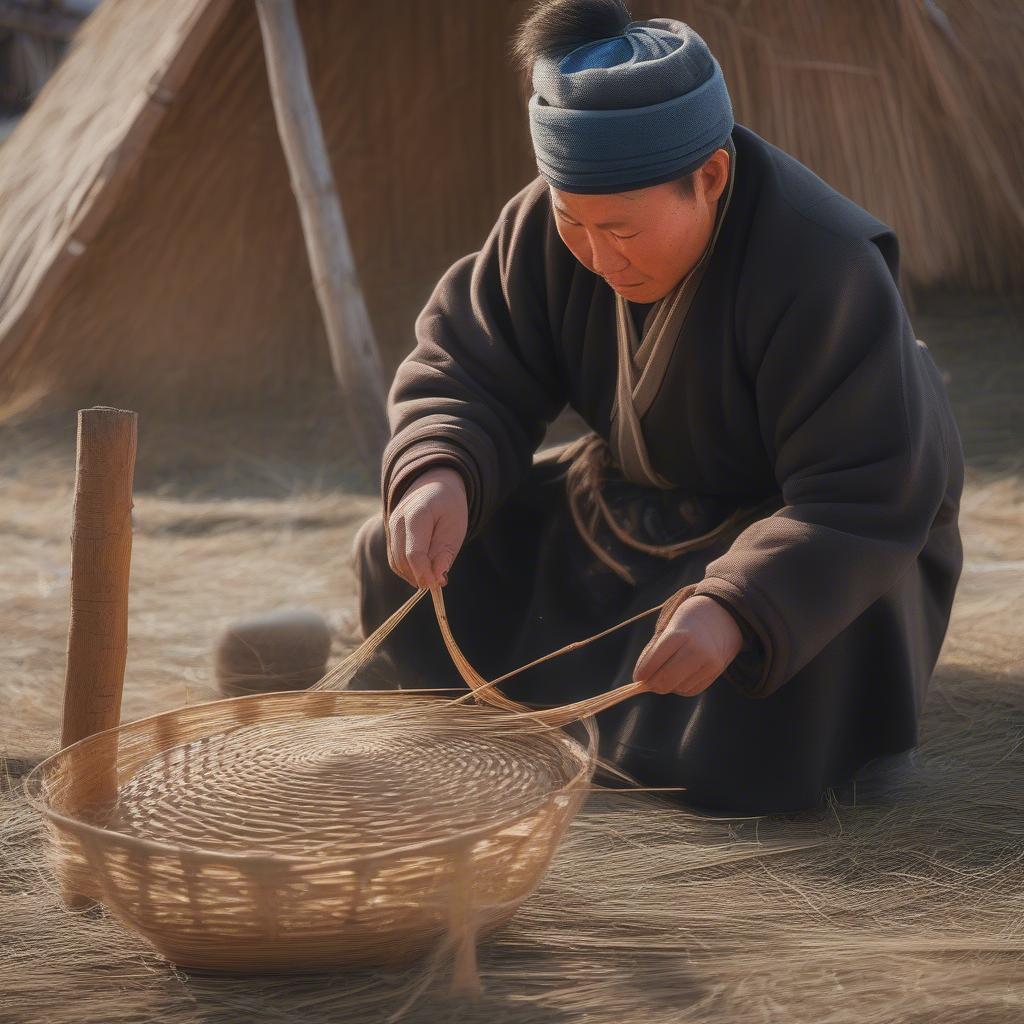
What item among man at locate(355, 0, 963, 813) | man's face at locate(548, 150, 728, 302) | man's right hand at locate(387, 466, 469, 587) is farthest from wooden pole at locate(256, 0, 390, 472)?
man's face at locate(548, 150, 728, 302)

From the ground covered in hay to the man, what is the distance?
5.4 inches

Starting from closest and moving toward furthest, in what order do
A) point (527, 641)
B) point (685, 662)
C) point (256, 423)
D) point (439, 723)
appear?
point (685, 662)
point (439, 723)
point (527, 641)
point (256, 423)

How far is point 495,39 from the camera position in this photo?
4590 mm

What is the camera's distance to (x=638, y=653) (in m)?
2.04

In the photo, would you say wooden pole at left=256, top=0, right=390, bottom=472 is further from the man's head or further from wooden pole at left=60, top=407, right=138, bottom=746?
wooden pole at left=60, top=407, right=138, bottom=746

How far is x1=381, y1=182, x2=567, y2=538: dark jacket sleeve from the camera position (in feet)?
6.57

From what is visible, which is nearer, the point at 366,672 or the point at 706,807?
the point at 706,807

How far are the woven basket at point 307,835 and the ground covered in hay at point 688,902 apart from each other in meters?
0.06

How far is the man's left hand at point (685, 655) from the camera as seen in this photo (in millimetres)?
1563

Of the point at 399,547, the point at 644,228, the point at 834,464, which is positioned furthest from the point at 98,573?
the point at 834,464

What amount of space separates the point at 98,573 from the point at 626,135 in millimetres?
803

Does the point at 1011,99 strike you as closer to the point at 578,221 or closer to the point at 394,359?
the point at 394,359

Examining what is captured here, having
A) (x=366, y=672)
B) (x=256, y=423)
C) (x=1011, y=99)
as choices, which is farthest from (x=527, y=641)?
(x=1011, y=99)

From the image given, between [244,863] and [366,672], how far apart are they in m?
1.02
